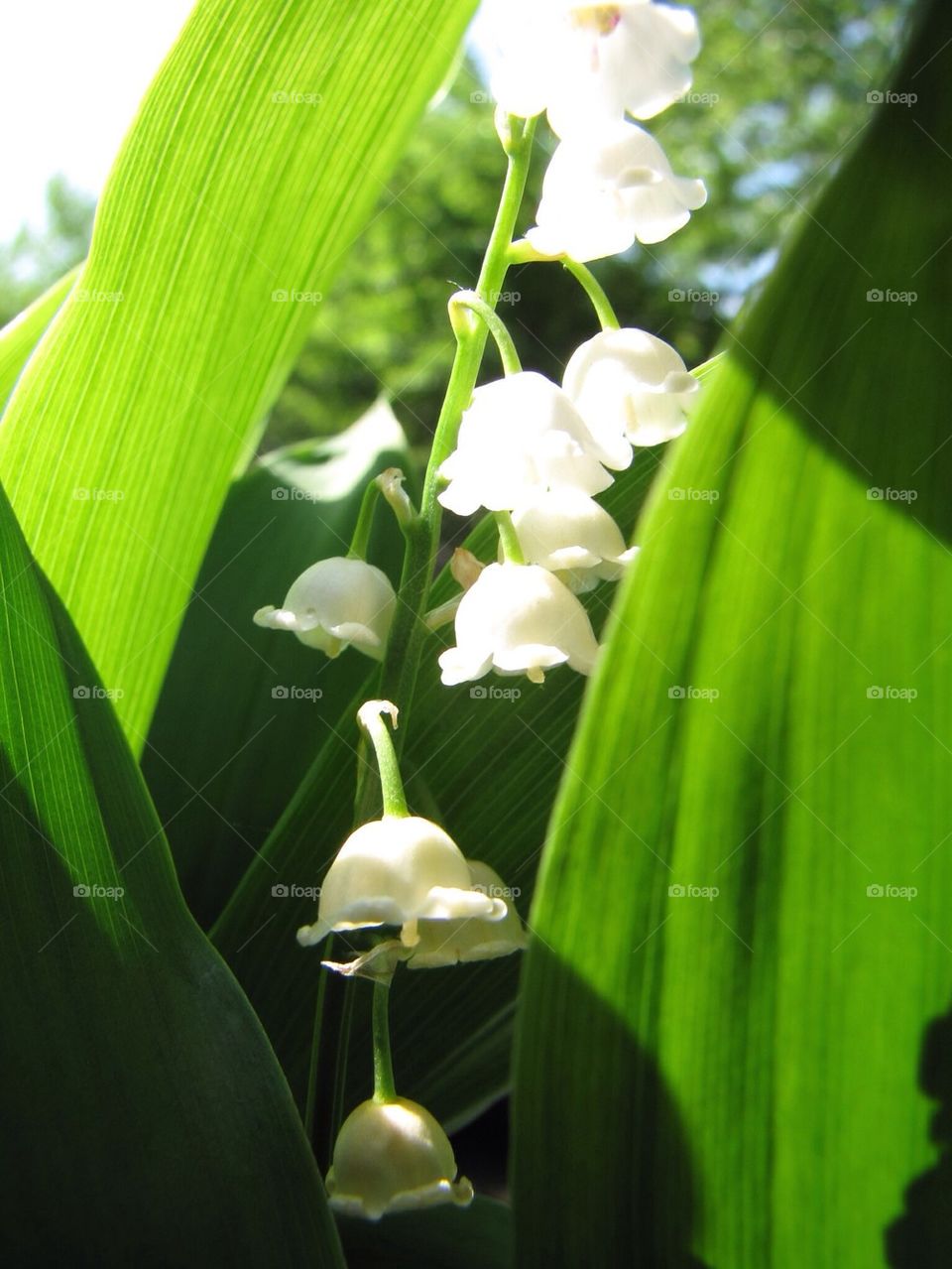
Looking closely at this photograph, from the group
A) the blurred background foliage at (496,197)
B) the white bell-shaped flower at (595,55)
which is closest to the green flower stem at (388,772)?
the white bell-shaped flower at (595,55)

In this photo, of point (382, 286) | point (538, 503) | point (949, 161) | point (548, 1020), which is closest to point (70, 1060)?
point (548, 1020)

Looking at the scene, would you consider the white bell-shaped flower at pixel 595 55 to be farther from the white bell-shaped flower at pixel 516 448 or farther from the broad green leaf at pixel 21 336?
the broad green leaf at pixel 21 336

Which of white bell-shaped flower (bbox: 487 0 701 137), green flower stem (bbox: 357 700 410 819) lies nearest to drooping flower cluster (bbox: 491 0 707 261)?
white bell-shaped flower (bbox: 487 0 701 137)

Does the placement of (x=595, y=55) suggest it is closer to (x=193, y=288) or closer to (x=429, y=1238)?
(x=193, y=288)

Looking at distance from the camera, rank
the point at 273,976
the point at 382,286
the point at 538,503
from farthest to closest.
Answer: the point at 382,286
the point at 273,976
the point at 538,503

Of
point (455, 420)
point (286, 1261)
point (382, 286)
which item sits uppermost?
point (382, 286)

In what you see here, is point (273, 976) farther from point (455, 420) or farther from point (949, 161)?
point (949, 161)
